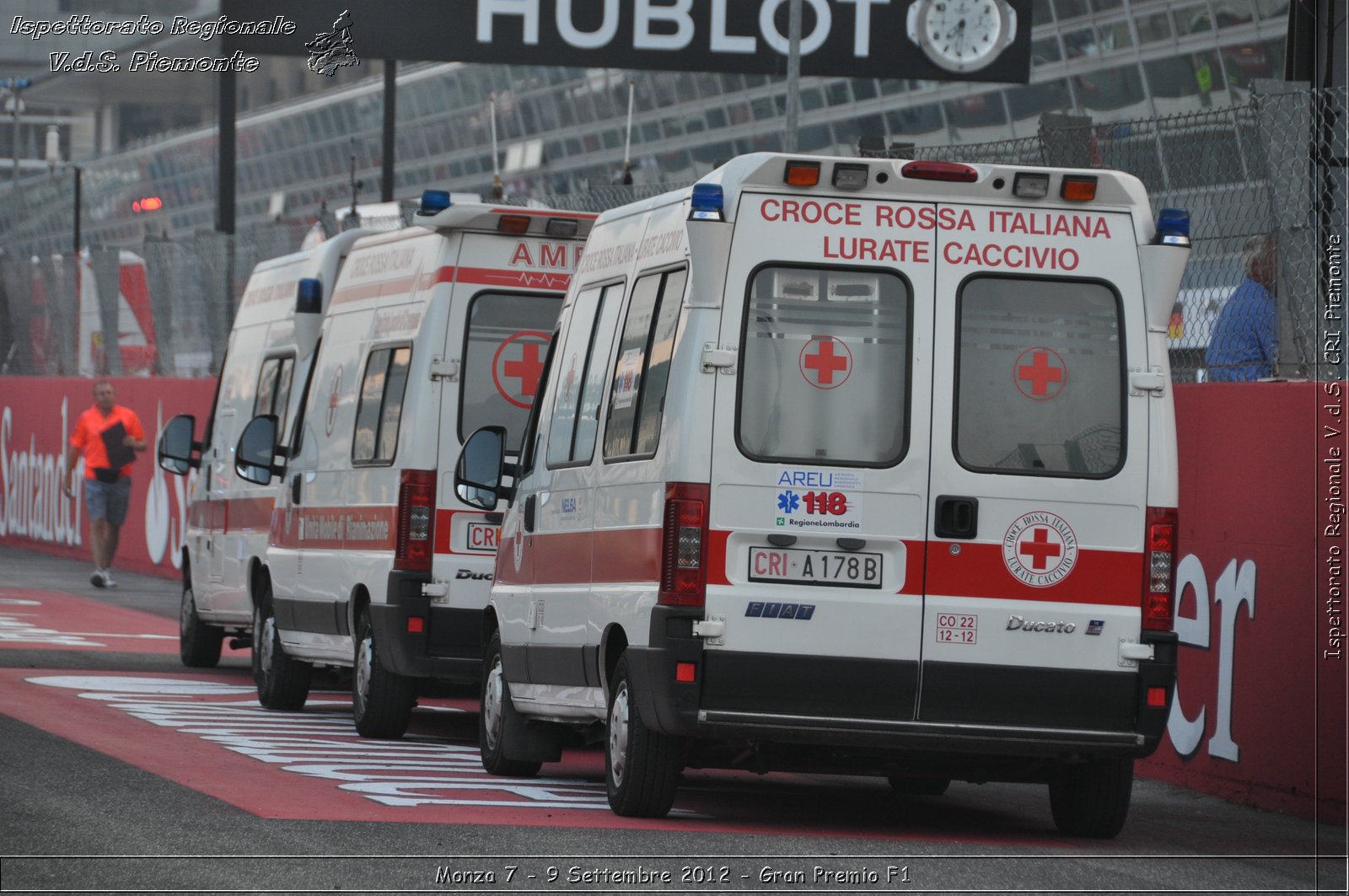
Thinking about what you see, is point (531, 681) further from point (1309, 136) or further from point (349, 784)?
point (1309, 136)

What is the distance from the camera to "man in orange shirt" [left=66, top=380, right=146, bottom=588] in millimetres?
23062

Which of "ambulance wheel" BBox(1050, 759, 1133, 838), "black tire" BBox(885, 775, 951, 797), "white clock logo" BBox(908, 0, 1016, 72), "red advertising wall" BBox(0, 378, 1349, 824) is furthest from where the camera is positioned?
"white clock logo" BBox(908, 0, 1016, 72)

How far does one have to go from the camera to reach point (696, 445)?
830cm

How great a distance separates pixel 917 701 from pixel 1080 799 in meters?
0.94

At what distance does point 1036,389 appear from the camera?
855cm

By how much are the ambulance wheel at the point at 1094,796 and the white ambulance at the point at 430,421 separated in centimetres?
343

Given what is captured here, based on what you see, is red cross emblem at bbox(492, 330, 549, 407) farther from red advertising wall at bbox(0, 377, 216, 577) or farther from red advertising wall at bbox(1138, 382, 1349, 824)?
red advertising wall at bbox(0, 377, 216, 577)

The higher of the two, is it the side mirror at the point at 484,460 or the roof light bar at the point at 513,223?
the roof light bar at the point at 513,223

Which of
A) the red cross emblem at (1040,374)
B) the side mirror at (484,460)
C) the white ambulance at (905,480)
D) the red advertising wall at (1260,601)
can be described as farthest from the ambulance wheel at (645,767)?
the red advertising wall at (1260,601)

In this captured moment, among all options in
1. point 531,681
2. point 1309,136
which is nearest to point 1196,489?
point 1309,136

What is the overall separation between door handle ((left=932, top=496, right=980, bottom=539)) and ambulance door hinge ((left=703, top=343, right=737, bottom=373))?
0.85 meters

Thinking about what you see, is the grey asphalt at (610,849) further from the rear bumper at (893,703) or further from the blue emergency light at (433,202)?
the blue emergency light at (433,202)

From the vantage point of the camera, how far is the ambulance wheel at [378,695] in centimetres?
1170

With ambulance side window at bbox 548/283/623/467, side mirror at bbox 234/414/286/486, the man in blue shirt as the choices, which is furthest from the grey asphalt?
side mirror at bbox 234/414/286/486
